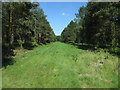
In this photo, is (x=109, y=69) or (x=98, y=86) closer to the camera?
(x=98, y=86)

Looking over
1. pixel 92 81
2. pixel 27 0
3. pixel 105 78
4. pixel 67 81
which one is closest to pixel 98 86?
pixel 92 81

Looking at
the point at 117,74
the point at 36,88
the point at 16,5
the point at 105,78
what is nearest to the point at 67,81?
the point at 36,88

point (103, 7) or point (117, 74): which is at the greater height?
point (103, 7)

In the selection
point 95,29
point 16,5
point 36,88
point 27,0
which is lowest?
point 36,88

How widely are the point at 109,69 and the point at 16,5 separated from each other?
59.9 ft

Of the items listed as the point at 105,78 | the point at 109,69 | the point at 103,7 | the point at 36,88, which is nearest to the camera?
the point at 36,88

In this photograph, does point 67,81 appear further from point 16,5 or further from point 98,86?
point 16,5

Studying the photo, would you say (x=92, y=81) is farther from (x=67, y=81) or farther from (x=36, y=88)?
(x=36, y=88)

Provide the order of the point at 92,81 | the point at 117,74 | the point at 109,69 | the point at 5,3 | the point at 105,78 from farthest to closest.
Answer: the point at 5,3, the point at 109,69, the point at 117,74, the point at 105,78, the point at 92,81

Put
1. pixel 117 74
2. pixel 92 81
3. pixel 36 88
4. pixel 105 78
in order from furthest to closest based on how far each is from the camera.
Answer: pixel 117 74 < pixel 105 78 < pixel 92 81 < pixel 36 88

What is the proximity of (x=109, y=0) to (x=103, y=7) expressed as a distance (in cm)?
170

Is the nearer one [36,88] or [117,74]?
[36,88]

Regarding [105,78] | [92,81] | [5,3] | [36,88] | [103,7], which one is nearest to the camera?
[36,88]

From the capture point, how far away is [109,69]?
663cm
